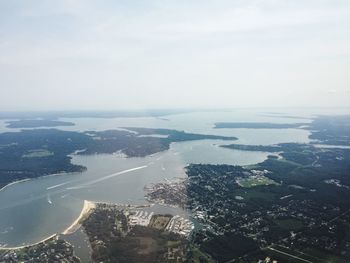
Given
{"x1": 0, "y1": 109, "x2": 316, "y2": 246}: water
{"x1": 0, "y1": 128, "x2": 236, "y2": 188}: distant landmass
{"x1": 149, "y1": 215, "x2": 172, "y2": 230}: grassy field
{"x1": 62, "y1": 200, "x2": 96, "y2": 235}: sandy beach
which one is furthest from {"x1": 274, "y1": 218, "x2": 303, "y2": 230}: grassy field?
{"x1": 0, "y1": 128, "x2": 236, "y2": 188}: distant landmass

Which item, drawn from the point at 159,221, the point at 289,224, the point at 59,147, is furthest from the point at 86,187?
the point at 59,147

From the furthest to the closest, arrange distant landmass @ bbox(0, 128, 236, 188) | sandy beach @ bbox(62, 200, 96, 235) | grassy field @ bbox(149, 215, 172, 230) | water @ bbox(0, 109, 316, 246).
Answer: distant landmass @ bbox(0, 128, 236, 188)
water @ bbox(0, 109, 316, 246)
grassy field @ bbox(149, 215, 172, 230)
sandy beach @ bbox(62, 200, 96, 235)

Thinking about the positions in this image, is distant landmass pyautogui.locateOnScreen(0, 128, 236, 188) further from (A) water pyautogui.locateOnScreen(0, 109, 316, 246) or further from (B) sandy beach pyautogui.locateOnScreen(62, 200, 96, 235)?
(B) sandy beach pyautogui.locateOnScreen(62, 200, 96, 235)

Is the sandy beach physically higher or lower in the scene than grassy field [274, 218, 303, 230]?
higher

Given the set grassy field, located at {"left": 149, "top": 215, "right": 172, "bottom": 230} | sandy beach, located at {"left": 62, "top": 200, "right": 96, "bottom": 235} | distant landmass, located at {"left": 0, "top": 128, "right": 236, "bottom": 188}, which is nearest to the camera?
sandy beach, located at {"left": 62, "top": 200, "right": 96, "bottom": 235}

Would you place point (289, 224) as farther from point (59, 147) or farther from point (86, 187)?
point (59, 147)

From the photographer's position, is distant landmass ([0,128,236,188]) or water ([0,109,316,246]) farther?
distant landmass ([0,128,236,188])

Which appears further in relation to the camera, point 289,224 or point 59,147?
point 59,147

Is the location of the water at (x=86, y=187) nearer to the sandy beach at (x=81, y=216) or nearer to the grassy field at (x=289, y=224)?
the sandy beach at (x=81, y=216)

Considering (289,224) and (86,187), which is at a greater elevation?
(86,187)
